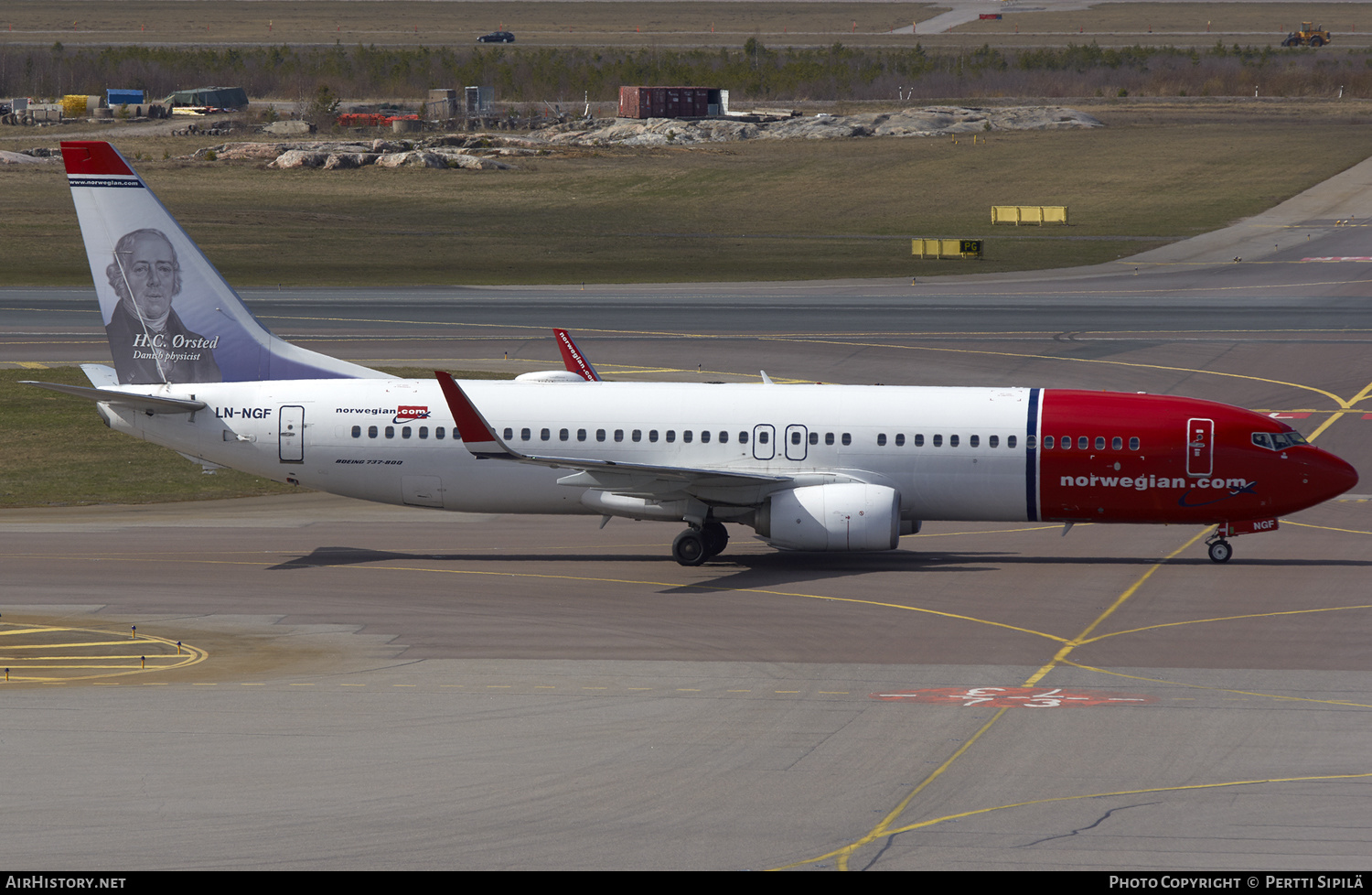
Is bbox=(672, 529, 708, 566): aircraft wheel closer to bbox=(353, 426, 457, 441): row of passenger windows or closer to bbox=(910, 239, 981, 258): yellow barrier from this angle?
bbox=(353, 426, 457, 441): row of passenger windows

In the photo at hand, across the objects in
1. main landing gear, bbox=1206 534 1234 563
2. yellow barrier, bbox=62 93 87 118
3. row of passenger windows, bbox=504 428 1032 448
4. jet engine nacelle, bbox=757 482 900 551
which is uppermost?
yellow barrier, bbox=62 93 87 118

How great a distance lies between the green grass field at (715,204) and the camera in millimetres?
108125

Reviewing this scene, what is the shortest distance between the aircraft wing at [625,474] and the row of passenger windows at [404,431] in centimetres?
130

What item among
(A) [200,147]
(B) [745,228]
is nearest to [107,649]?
(B) [745,228]

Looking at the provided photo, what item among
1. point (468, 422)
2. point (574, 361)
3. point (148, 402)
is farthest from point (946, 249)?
point (148, 402)

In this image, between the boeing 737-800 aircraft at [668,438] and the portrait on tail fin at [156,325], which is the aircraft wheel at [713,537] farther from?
the portrait on tail fin at [156,325]

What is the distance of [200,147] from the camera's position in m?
170

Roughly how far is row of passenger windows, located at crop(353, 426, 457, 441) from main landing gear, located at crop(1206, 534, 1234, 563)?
19.6 m

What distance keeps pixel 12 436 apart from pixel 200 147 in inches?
4796

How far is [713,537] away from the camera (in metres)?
40.6

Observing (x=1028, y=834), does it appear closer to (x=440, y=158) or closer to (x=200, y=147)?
(x=440, y=158)

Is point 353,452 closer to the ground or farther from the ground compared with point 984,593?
farther from the ground

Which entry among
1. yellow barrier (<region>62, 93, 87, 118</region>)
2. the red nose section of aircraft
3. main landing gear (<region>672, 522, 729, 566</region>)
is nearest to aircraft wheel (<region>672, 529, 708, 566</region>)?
main landing gear (<region>672, 522, 729, 566</region>)

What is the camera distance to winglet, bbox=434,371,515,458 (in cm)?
3791
